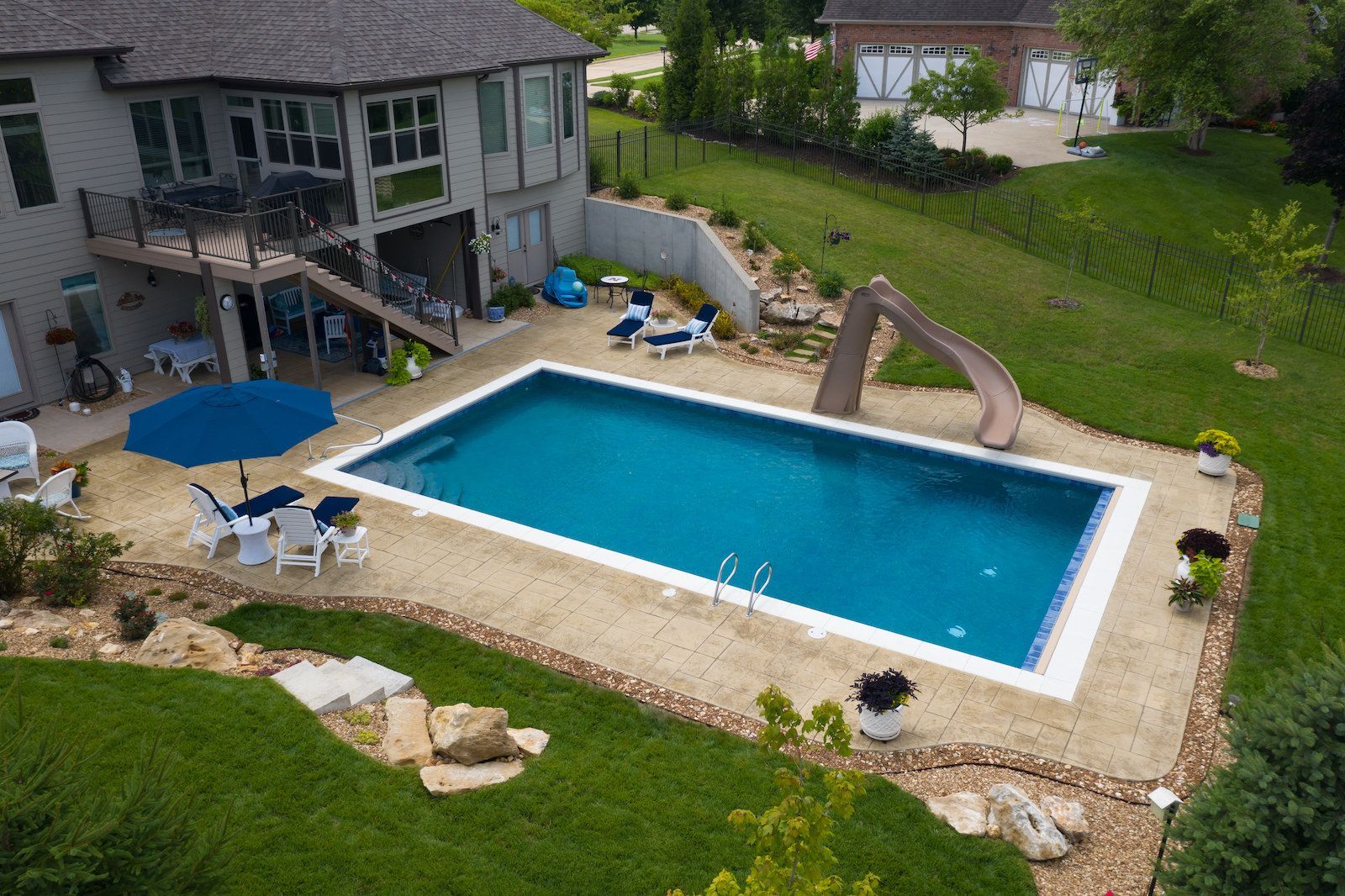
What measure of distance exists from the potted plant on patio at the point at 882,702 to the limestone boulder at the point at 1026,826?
146 centimetres

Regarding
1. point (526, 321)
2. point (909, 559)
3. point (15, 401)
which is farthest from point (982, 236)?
point (15, 401)

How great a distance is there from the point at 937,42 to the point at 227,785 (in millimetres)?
47679

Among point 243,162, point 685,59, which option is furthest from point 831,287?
point 685,59

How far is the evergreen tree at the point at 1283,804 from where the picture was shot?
6715 millimetres

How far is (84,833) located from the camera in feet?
18.0

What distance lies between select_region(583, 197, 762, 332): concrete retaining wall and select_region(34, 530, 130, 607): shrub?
1549 centimetres

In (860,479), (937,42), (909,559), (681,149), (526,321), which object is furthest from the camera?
(937,42)

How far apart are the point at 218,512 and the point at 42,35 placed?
10127 millimetres

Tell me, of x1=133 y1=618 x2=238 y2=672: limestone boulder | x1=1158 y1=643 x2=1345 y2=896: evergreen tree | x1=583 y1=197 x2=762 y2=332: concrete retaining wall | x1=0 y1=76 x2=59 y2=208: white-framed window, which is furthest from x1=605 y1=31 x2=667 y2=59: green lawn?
x1=1158 y1=643 x2=1345 y2=896: evergreen tree

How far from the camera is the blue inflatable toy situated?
27.4 m

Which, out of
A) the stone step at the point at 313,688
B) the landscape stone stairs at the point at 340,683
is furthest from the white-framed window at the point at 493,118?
the stone step at the point at 313,688

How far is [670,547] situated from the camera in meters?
16.3

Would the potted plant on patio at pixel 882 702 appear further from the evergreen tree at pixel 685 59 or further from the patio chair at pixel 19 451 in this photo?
the evergreen tree at pixel 685 59

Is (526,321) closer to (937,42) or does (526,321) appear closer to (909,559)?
(909,559)
